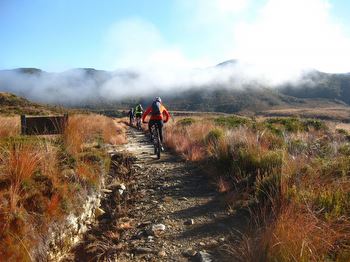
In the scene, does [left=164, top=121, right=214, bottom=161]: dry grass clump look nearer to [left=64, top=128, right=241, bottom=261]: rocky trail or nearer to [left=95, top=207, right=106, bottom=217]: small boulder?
[left=64, top=128, right=241, bottom=261]: rocky trail

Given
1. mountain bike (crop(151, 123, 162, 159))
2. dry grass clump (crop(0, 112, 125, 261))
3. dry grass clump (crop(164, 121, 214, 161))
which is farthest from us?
mountain bike (crop(151, 123, 162, 159))

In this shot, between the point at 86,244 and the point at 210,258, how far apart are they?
6.87 feet

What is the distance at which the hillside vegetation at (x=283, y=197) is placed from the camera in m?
3.71

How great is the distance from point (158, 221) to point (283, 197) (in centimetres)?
206

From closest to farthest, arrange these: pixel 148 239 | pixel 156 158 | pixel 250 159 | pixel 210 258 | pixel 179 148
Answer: pixel 210 258
pixel 148 239
pixel 250 159
pixel 156 158
pixel 179 148

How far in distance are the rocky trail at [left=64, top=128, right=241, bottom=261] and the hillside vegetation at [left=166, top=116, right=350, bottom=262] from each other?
33 cm

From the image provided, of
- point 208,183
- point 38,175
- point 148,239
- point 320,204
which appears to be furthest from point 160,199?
point 320,204

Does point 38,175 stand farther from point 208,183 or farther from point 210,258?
point 208,183

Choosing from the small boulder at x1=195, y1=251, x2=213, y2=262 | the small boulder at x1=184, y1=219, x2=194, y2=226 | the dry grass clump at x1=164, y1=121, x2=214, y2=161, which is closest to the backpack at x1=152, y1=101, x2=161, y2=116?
the dry grass clump at x1=164, y1=121, x2=214, y2=161

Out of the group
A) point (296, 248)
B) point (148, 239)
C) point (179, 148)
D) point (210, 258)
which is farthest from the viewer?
point (179, 148)

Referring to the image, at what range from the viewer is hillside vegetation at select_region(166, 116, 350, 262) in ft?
12.2

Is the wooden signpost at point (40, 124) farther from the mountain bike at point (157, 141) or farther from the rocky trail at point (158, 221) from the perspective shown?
the mountain bike at point (157, 141)

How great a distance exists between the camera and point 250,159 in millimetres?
8242

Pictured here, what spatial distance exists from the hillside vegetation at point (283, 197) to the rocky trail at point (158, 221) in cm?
33
